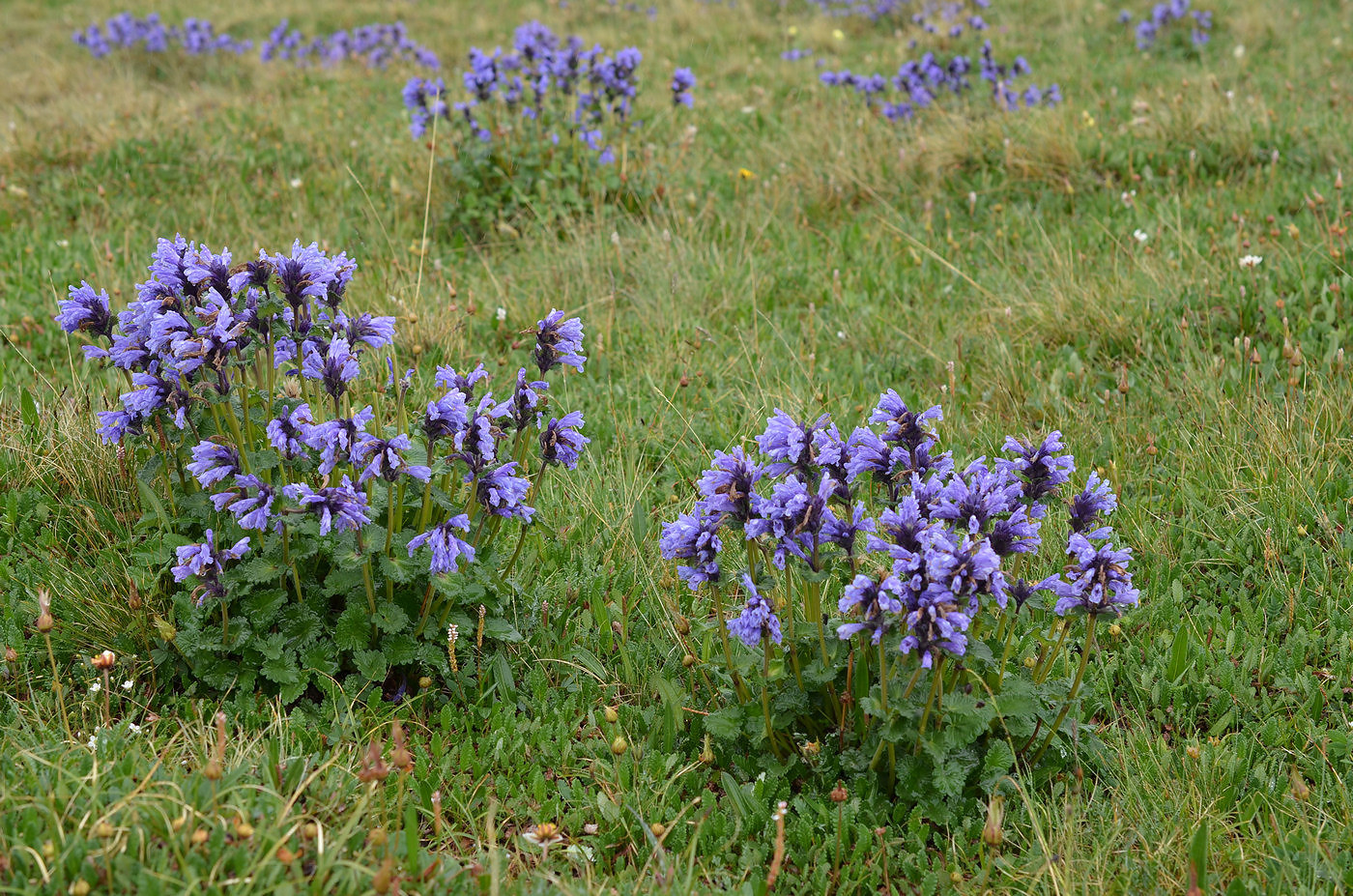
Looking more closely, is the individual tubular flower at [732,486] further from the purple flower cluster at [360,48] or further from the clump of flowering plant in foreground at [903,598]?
the purple flower cluster at [360,48]

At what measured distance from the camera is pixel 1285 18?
31.1 feet

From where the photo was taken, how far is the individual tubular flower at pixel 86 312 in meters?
2.64

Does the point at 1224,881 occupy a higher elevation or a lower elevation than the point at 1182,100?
lower

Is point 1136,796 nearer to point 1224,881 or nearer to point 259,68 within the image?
point 1224,881

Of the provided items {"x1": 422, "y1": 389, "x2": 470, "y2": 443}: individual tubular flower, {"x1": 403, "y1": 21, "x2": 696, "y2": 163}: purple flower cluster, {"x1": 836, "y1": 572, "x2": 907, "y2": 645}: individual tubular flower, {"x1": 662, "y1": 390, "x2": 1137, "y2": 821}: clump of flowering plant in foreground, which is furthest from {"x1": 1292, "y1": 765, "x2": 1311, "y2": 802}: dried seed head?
{"x1": 403, "y1": 21, "x2": 696, "y2": 163}: purple flower cluster

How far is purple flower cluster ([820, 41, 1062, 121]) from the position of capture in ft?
23.5

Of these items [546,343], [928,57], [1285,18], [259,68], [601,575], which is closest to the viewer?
→ [546,343]

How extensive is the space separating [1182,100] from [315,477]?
595 cm

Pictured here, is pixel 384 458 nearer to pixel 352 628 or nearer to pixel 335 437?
pixel 335 437

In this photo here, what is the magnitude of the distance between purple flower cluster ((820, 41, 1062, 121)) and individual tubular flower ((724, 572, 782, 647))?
545 centimetres

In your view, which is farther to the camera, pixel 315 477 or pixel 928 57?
pixel 928 57

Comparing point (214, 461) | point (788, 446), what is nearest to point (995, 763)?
point (788, 446)

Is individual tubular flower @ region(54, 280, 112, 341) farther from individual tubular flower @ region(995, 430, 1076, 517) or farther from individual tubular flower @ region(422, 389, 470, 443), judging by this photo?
individual tubular flower @ region(995, 430, 1076, 517)

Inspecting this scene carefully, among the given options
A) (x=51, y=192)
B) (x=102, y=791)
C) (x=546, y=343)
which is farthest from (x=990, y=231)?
(x=51, y=192)
